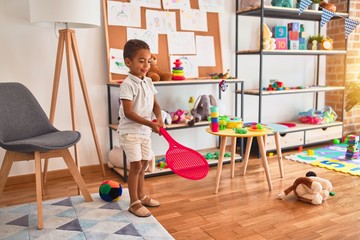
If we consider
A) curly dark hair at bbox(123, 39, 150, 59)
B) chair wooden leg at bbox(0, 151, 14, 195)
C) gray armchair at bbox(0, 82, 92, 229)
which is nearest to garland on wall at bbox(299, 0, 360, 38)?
curly dark hair at bbox(123, 39, 150, 59)

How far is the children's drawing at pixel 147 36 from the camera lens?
2.92m

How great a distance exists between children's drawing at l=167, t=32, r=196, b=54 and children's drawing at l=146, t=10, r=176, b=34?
61 millimetres

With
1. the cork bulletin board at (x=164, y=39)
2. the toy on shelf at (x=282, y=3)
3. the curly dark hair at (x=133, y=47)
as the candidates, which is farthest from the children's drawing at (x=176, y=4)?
the curly dark hair at (x=133, y=47)

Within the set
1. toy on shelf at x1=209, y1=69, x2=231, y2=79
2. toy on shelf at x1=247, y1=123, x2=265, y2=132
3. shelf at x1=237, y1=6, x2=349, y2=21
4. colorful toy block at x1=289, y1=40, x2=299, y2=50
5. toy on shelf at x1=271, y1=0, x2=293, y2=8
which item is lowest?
toy on shelf at x1=247, y1=123, x2=265, y2=132

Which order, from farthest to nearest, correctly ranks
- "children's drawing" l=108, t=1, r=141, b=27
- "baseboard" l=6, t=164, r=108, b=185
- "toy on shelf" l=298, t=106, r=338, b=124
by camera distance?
"toy on shelf" l=298, t=106, r=338, b=124 < "children's drawing" l=108, t=1, r=141, b=27 < "baseboard" l=6, t=164, r=108, b=185

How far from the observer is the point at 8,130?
2.13m

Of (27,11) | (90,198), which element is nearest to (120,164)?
(90,198)

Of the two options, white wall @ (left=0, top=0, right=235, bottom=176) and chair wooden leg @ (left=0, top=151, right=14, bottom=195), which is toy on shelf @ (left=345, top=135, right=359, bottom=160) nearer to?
white wall @ (left=0, top=0, right=235, bottom=176)

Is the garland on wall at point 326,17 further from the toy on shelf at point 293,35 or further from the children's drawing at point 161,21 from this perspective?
the children's drawing at point 161,21

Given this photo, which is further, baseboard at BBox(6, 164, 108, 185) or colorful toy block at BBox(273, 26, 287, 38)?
colorful toy block at BBox(273, 26, 287, 38)

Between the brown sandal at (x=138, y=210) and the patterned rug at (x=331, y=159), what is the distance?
5.57ft

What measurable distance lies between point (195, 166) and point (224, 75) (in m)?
1.33

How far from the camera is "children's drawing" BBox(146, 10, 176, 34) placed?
9.84 feet

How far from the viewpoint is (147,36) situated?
2.99 metres
